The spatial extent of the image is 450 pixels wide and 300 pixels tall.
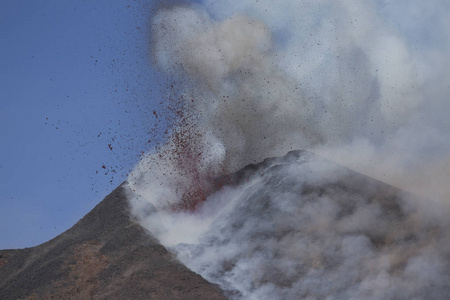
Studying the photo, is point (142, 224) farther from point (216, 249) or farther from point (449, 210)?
point (449, 210)

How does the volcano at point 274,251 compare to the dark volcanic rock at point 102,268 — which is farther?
the dark volcanic rock at point 102,268

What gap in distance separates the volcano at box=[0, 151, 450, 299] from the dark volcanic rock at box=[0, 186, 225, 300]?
0.08 m

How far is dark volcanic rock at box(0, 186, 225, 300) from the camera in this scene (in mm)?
26312

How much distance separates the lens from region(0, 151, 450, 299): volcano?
2520 centimetres

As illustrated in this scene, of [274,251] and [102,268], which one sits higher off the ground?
[274,251]

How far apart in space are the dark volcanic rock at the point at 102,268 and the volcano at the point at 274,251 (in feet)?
0.26

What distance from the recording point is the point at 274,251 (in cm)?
2814

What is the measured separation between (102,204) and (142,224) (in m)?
5.01

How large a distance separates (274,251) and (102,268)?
10.0 m

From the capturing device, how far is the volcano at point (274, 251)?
25203 millimetres

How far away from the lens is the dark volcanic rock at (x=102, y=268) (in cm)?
2631

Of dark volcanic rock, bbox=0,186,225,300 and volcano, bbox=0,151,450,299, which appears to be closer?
volcano, bbox=0,151,450,299

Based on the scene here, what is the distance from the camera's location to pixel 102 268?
29.3 m

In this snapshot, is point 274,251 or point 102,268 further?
point 102,268
